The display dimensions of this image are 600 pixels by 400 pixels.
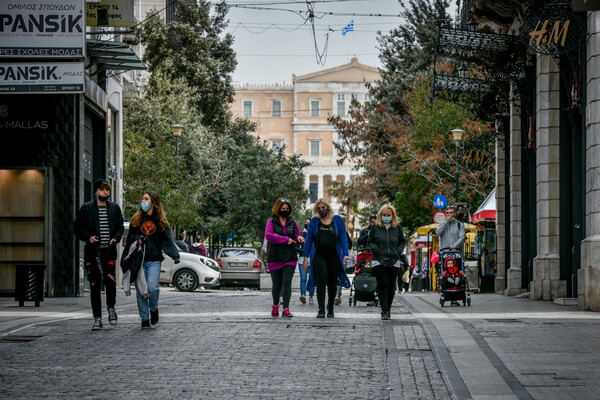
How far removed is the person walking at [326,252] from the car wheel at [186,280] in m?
16.1

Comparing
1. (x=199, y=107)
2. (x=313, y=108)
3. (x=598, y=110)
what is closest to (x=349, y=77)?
(x=313, y=108)

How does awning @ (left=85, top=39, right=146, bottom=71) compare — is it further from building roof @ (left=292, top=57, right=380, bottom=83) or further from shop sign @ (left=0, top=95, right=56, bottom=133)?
building roof @ (left=292, top=57, right=380, bottom=83)

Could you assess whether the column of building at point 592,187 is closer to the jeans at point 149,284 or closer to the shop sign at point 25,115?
the jeans at point 149,284

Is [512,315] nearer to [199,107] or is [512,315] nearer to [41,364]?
[41,364]

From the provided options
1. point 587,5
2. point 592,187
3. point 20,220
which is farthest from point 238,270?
point 587,5

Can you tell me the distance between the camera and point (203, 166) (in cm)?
5200

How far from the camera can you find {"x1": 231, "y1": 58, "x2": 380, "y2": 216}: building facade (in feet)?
392

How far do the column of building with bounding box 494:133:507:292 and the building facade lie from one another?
87804 mm

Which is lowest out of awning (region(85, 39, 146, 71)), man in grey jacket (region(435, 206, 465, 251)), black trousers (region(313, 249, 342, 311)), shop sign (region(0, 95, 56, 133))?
black trousers (region(313, 249, 342, 311))

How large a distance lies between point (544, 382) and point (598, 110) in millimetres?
9688

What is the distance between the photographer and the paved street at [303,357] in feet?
26.4

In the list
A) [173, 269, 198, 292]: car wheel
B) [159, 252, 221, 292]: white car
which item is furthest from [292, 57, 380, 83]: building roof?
[173, 269, 198, 292]: car wheel

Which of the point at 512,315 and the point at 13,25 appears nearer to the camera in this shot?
the point at 512,315

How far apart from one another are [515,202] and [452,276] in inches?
326
